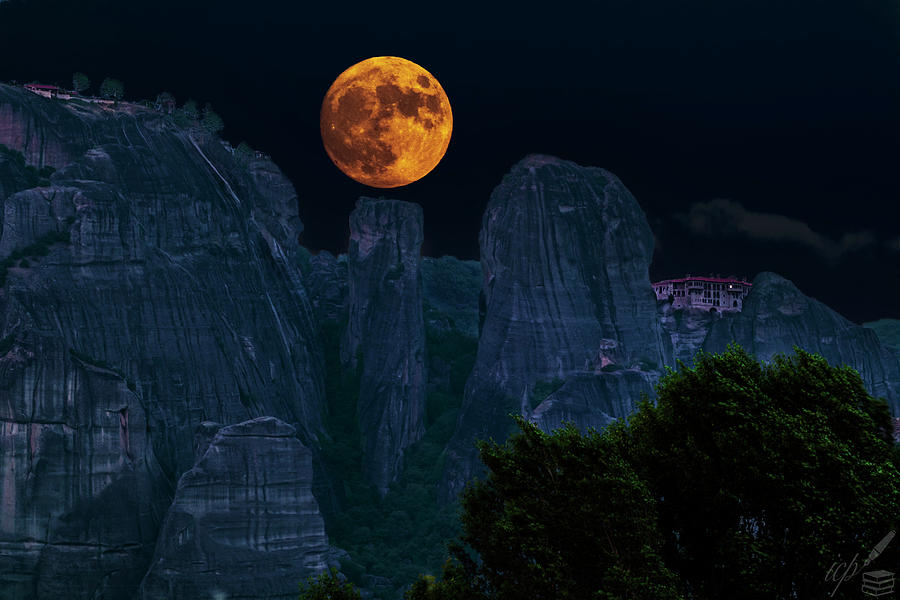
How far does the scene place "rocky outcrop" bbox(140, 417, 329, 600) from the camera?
297ft

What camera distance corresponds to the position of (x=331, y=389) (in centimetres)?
15675

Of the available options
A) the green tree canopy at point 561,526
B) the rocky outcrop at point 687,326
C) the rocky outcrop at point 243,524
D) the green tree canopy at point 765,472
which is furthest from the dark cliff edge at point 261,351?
the green tree canopy at point 765,472

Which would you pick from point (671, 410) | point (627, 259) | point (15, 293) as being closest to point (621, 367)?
point (627, 259)

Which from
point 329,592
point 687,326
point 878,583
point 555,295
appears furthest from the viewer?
point 687,326

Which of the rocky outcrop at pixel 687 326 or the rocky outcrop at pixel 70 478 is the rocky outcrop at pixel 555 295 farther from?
the rocky outcrop at pixel 70 478

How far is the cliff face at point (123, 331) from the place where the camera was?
95938mm

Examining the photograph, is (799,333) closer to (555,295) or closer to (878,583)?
(555,295)

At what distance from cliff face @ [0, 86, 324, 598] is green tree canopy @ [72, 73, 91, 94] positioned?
59.4 ft

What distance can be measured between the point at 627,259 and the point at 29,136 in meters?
101

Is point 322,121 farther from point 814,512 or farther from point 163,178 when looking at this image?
point 163,178

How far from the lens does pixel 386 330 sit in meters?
154

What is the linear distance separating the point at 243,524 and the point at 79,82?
97436mm

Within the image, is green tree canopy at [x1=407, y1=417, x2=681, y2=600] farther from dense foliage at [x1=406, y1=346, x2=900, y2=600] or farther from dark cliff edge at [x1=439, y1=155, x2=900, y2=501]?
dark cliff edge at [x1=439, y1=155, x2=900, y2=501]

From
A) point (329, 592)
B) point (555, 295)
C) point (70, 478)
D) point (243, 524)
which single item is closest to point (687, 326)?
point (555, 295)
